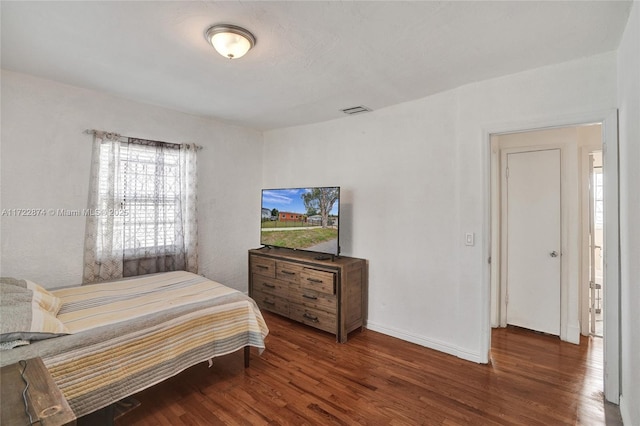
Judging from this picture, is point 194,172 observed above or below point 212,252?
above

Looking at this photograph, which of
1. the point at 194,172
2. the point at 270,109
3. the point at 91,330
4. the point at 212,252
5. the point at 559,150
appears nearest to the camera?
the point at 91,330

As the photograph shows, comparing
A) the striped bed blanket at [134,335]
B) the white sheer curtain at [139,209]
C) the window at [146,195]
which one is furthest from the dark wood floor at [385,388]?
the window at [146,195]

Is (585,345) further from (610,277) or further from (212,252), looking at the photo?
A: (212,252)

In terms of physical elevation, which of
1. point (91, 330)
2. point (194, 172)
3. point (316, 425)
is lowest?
point (316, 425)

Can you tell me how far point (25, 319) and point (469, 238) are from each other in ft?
10.6

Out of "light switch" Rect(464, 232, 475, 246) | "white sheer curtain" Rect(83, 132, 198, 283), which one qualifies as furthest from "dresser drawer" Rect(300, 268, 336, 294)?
"white sheer curtain" Rect(83, 132, 198, 283)

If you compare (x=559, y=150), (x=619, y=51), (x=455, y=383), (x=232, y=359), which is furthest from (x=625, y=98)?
(x=232, y=359)

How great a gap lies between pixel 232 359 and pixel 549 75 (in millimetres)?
3615

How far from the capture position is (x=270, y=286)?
12.5 feet

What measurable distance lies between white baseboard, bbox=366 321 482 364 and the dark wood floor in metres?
0.07

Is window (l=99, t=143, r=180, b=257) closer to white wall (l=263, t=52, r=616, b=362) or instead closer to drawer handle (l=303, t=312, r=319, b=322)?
drawer handle (l=303, t=312, r=319, b=322)

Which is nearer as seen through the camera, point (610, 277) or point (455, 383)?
point (610, 277)

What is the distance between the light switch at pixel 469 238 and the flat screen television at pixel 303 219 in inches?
50.4

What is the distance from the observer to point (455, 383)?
2387 mm
